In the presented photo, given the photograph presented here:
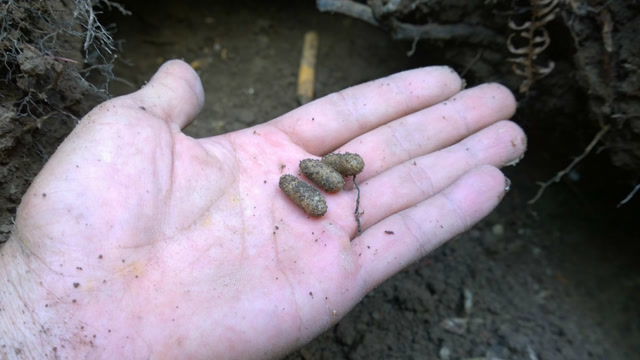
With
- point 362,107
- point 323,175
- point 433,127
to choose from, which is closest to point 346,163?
point 323,175

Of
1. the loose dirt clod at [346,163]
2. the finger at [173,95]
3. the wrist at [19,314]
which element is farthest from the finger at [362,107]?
the wrist at [19,314]

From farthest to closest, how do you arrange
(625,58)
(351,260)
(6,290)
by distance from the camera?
(625,58)
(351,260)
(6,290)

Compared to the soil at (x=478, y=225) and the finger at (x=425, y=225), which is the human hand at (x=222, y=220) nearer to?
the finger at (x=425, y=225)

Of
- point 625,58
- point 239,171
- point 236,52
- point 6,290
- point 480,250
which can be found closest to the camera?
point 6,290

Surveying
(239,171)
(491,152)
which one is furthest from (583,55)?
(239,171)

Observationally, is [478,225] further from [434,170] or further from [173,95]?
[173,95]

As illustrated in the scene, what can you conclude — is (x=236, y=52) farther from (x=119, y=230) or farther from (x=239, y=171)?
(x=119, y=230)

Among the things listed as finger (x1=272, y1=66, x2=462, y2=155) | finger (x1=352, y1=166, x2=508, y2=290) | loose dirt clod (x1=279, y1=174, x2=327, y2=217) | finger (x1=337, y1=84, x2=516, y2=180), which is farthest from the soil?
loose dirt clod (x1=279, y1=174, x2=327, y2=217)
